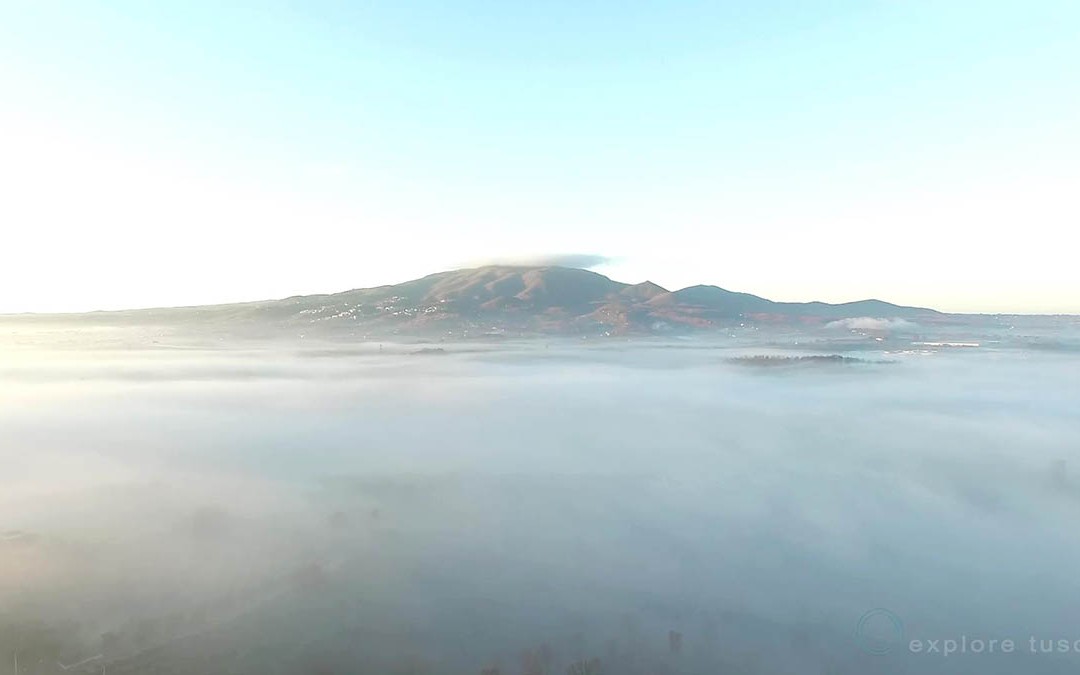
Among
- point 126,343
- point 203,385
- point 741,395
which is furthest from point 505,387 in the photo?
point 126,343

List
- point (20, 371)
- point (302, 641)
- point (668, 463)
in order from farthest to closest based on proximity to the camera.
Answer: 1. point (20, 371)
2. point (668, 463)
3. point (302, 641)

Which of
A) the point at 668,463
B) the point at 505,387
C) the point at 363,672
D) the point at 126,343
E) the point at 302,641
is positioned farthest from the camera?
the point at 126,343

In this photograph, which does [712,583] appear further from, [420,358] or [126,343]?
[126,343]

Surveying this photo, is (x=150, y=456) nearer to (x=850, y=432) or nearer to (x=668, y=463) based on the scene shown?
(x=668, y=463)

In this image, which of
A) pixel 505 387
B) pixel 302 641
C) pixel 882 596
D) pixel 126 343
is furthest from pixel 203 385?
pixel 126 343

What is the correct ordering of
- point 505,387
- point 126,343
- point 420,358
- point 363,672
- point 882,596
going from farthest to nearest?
point 126,343 < point 420,358 < point 505,387 < point 882,596 < point 363,672

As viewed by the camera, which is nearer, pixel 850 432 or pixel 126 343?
pixel 850 432
